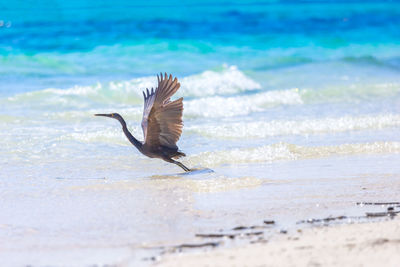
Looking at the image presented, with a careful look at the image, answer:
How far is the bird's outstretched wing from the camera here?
23.0 feet

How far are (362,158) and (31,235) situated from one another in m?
4.12

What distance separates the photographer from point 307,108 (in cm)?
1198

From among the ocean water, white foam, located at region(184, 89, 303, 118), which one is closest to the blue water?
the ocean water

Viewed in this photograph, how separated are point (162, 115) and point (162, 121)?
74mm

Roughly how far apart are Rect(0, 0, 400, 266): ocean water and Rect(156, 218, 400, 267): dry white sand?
1.34 feet

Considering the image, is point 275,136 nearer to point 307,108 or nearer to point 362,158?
point 362,158

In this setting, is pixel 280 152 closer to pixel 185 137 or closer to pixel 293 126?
pixel 185 137

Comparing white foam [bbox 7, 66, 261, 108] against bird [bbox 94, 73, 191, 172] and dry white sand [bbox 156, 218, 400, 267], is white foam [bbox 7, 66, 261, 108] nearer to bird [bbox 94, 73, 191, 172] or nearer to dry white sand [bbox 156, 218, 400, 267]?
bird [bbox 94, 73, 191, 172]

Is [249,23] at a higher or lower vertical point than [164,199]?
higher

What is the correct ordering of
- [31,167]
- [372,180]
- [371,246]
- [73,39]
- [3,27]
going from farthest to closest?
[3,27], [73,39], [31,167], [372,180], [371,246]

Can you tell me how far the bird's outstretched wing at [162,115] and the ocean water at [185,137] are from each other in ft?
1.21

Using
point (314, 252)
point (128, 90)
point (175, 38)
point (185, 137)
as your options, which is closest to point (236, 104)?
point (128, 90)

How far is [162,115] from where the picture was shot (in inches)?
279

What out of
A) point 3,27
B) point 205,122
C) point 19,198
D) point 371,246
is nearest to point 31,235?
point 19,198
